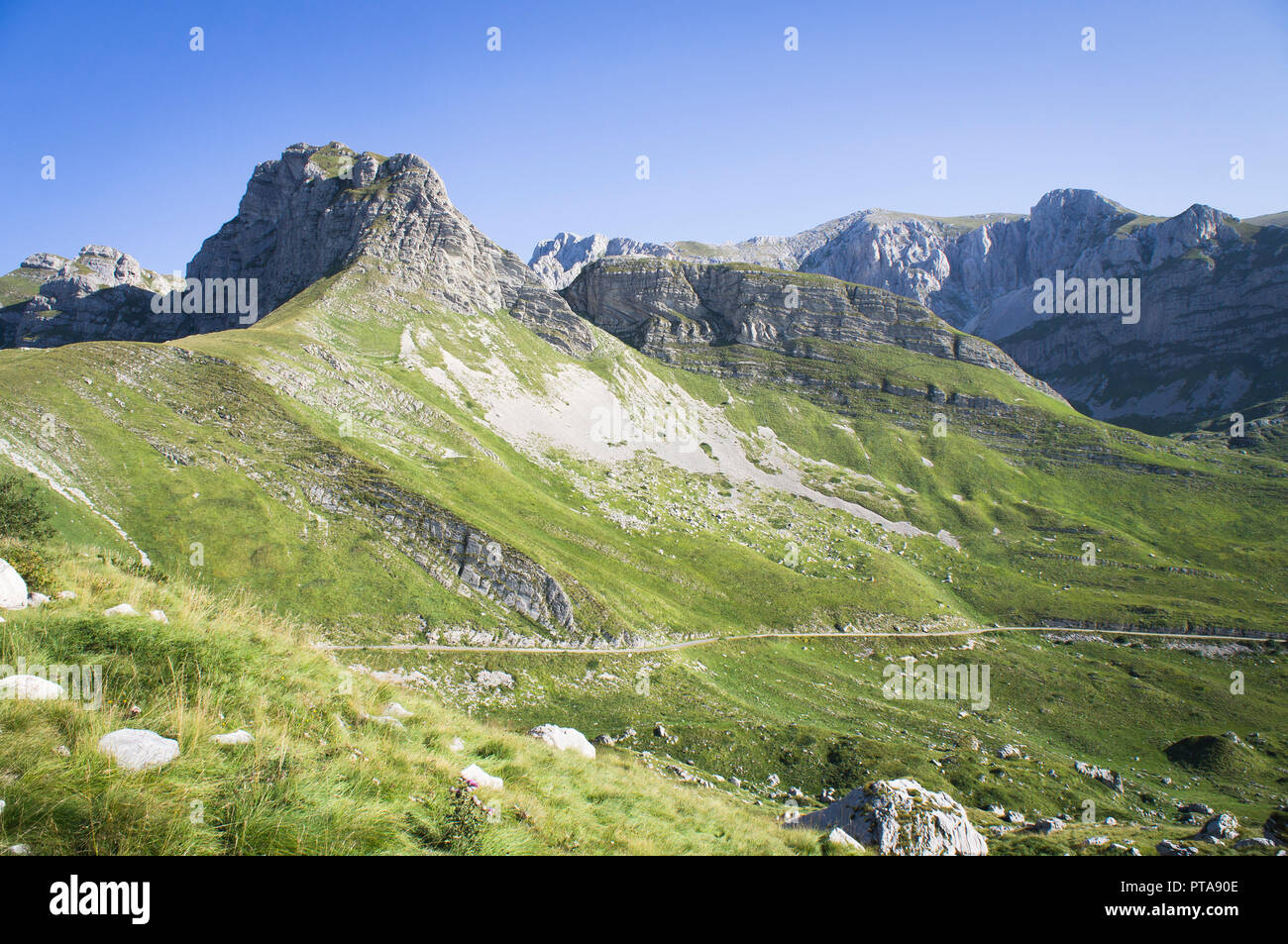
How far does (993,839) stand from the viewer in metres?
22.5

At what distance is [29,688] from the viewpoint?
22.4ft

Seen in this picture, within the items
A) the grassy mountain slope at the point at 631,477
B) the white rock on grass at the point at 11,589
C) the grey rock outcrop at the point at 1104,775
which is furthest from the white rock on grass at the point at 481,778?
the grey rock outcrop at the point at 1104,775

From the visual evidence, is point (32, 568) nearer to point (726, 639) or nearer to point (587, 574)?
point (587, 574)

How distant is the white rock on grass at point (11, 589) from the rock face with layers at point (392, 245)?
14433 cm

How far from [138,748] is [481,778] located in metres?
4.25

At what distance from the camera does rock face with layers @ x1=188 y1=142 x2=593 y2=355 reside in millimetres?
148000

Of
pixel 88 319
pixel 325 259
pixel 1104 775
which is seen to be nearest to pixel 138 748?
pixel 1104 775

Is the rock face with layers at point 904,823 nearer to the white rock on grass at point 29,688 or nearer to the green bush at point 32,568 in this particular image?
the white rock on grass at point 29,688

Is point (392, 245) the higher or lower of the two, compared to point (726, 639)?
higher

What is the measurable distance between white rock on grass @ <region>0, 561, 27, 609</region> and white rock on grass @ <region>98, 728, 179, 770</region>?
6234mm

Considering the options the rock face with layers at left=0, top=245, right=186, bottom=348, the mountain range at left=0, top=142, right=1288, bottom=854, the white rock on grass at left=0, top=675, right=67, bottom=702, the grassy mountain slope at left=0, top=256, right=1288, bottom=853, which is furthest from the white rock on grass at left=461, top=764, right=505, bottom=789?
the rock face with layers at left=0, top=245, right=186, bottom=348

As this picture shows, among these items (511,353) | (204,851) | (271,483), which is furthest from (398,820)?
(511,353)

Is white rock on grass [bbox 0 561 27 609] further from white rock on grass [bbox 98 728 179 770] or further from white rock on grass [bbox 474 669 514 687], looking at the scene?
white rock on grass [bbox 474 669 514 687]

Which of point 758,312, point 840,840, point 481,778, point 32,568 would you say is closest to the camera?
point 481,778
